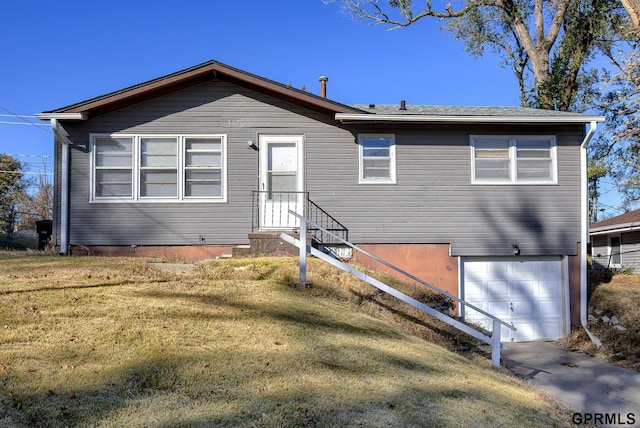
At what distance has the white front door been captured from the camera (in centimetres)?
1138

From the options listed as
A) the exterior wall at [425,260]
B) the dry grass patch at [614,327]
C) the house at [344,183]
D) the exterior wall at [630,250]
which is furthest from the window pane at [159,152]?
the exterior wall at [630,250]

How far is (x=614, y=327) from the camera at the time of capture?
11.1m

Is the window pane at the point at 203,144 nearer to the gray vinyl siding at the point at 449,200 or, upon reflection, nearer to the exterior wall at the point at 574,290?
the gray vinyl siding at the point at 449,200

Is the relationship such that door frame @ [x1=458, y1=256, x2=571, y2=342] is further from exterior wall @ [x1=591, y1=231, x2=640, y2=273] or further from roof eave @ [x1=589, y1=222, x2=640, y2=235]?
roof eave @ [x1=589, y1=222, x2=640, y2=235]

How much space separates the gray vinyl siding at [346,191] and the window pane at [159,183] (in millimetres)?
272

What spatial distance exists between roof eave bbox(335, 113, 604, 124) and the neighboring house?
10.2 m

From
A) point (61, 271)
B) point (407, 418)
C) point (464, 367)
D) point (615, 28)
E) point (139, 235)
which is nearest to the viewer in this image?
point (407, 418)

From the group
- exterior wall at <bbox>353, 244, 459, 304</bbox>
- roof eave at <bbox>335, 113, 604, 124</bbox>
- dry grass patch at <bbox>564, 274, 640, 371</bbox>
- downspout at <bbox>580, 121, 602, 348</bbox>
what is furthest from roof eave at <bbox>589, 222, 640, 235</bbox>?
exterior wall at <bbox>353, 244, 459, 304</bbox>

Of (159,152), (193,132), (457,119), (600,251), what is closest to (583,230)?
(457,119)

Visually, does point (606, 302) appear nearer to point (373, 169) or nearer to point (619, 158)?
point (373, 169)

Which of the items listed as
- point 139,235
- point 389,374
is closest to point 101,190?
point 139,235

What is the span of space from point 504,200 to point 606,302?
128 inches

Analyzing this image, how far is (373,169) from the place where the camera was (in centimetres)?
1159

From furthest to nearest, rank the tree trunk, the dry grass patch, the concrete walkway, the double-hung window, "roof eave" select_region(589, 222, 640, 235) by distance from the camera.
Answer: "roof eave" select_region(589, 222, 640, 235) → the tree trunk → the double-hung window → the dry grass patch → the concrete walkway
